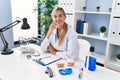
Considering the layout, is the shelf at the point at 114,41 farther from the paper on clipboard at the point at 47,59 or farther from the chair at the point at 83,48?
the paper on clipboard at the point at 47,59

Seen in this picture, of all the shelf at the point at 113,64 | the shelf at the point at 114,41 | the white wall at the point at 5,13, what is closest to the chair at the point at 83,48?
the shelf at the point at 114,41

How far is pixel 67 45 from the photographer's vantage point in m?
1.67

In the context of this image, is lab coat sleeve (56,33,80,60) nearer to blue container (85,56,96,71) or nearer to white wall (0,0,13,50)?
blue container (85,56,96,71)

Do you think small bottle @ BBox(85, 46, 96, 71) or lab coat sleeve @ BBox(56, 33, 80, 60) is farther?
lab coat sleeve @ BBox(56, 33, 80, 60)

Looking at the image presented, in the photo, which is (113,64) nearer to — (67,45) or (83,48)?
(83,48)

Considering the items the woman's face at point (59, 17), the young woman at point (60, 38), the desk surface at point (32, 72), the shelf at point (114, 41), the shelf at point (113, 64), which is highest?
the woman's face at point (59, 17)

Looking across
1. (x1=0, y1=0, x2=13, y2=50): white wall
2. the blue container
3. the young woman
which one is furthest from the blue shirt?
(x1=0, y1=0, x2=13, y2=50): white wall

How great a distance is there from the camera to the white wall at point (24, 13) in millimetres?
2973

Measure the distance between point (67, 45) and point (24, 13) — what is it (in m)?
1.92

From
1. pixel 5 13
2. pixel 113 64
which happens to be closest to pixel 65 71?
pixel 113 64

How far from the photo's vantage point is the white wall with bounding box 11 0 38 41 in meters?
2.97

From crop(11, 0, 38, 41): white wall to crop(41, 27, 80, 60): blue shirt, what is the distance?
5.11 ft

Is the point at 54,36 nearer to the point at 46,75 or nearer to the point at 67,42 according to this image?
the point at 67,42

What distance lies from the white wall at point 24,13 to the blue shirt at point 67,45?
1.56 meters
